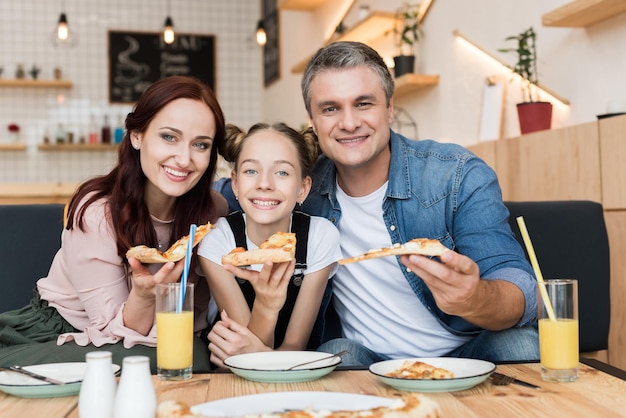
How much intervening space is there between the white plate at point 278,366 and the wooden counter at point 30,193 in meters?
3.45

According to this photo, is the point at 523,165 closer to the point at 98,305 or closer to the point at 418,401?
the point at 98,305

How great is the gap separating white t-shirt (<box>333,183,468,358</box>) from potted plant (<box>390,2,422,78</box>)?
207 cm

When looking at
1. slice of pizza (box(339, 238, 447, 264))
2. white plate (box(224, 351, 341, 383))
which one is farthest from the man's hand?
white plate (box(224, 351, 341, 383))

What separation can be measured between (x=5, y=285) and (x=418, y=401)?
1747 mm

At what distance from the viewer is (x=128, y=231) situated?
1925mm

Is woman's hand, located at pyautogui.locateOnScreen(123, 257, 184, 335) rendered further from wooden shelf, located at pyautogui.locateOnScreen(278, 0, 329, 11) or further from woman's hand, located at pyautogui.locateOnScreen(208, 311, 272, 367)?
wooden shelf, located at pyautogui.locateOnScreen(278, 0, 329, 11)

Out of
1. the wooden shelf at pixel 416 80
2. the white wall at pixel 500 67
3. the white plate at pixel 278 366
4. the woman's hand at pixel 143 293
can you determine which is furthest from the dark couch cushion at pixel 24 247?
the wooden shelf at pixel 416 80

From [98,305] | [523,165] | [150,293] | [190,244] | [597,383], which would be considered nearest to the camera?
[597,383]

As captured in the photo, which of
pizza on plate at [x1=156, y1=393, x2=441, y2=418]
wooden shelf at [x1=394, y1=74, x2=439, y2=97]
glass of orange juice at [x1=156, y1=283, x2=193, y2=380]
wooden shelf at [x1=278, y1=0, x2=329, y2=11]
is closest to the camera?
pizza on plate at [x1=156, y1=393, x2=441, y2=418]

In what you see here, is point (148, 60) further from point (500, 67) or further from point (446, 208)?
point (446, 208)

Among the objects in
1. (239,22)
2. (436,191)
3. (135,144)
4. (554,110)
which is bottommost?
(436,191)

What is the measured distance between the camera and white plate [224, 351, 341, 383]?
48.4 inches

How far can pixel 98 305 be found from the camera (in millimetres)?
1850

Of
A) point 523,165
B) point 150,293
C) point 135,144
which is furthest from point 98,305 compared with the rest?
point 523,165
